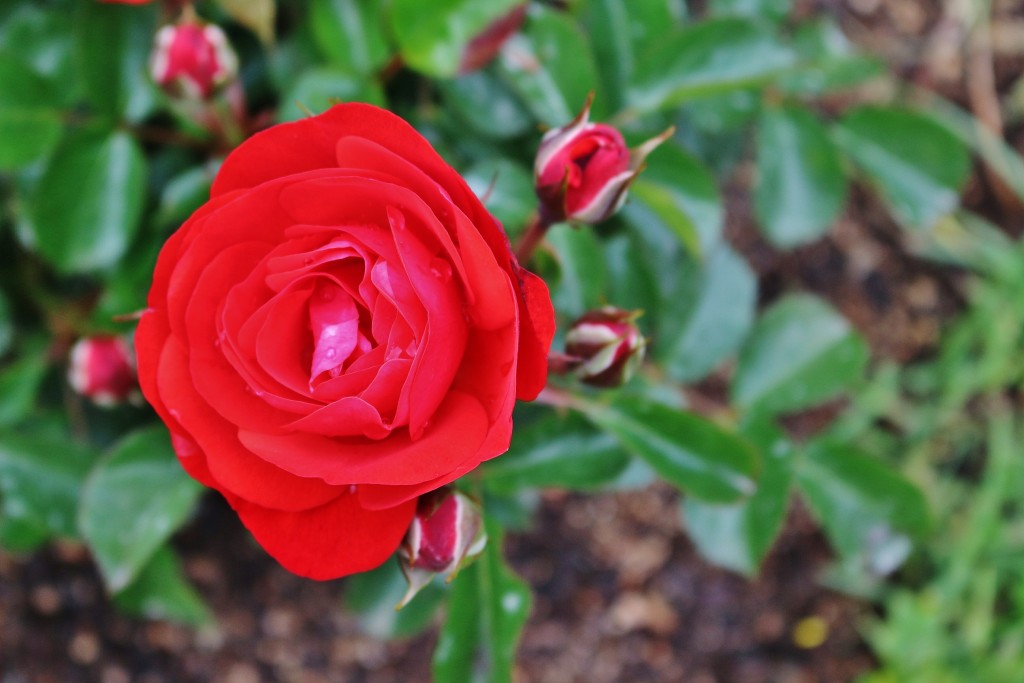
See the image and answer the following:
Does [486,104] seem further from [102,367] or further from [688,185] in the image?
[102,367]

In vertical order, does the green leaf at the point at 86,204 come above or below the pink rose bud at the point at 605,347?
below

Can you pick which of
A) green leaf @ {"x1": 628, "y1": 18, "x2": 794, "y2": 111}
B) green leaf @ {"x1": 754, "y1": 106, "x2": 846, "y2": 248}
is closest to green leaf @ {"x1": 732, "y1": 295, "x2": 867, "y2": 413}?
green leaf @ {"x1": 754, "y1": 106, "x2": 846, "y2": 248}

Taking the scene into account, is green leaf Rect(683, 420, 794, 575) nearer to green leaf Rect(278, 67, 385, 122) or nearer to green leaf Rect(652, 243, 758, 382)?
green leaf Rect(652, 243, 758, 382)

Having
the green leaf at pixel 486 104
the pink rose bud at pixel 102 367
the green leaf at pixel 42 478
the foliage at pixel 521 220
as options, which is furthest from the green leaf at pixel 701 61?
the green leaf at pixel 42 478

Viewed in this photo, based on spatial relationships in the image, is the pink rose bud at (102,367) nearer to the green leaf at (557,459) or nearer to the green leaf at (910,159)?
the green leaf at (557,459)

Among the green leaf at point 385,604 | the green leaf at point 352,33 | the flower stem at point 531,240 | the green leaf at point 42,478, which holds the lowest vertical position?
the green leaf at point 385,604

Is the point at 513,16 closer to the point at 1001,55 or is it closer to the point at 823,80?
the point at 823,80

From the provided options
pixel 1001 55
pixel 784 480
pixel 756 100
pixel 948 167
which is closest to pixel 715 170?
pixel 756 100
